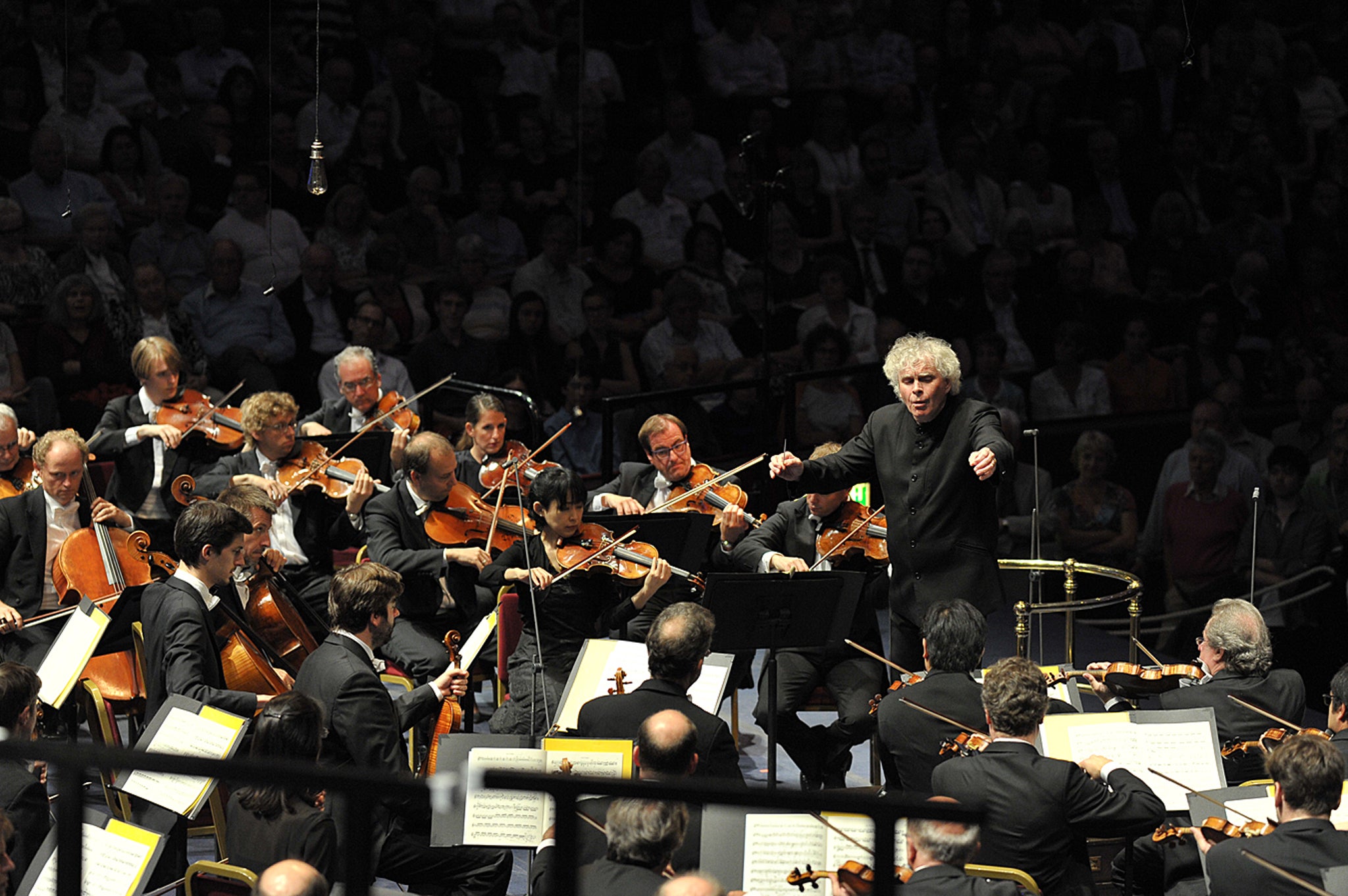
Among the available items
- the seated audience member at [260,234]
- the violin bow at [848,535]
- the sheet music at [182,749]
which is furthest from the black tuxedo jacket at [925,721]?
the seated audience member at [260,234]

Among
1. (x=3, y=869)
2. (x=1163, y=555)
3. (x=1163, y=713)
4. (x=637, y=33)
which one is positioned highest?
(x=637, y=33)

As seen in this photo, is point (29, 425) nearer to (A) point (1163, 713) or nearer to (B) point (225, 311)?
(B) point (225, 311)

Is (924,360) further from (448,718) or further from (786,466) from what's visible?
(448,718)

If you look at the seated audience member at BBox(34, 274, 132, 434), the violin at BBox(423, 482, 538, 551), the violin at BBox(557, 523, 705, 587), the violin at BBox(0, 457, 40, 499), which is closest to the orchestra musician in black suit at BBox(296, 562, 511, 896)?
the violin at BBox(557, 523, 705, 587)

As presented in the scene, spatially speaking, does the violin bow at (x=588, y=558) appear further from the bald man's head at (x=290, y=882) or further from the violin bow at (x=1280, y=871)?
the bald man's head at (x=290, y=882)

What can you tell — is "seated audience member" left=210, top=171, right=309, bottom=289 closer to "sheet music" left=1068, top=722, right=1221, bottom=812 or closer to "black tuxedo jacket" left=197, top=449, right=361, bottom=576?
"black tuxedo jacket" left=197, top=449, right=361, bottom=576

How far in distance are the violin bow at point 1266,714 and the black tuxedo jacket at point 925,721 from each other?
2.47 ft

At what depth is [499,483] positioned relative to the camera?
20.6ft

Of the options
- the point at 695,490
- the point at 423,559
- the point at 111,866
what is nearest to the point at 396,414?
the point at 423,559

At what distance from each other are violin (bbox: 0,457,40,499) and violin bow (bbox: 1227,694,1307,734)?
4.28m

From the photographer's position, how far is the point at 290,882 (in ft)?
8.34

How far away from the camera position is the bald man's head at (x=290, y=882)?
8.32ft

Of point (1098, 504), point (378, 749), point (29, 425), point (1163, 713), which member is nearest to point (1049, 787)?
point (1163, 713)

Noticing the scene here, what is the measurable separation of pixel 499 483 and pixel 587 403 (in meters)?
1.89
